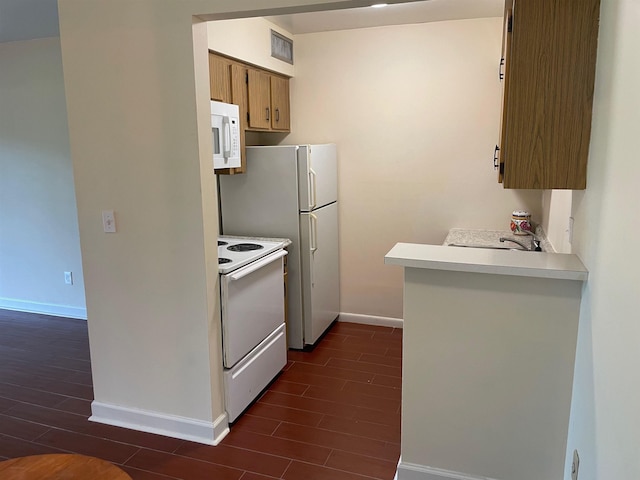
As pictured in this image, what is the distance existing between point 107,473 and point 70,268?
361 cm

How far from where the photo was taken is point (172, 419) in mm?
2658

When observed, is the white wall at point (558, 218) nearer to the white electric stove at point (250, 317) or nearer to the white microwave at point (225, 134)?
the white electric stove at point (250, 317)

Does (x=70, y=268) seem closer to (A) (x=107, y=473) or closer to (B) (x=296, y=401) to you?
(B) (x=296, y=401)

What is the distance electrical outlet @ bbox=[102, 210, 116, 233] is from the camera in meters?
2.58

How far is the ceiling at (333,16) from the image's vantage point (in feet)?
10.7

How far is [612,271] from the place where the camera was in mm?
1409

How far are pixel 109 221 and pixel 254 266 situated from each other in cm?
83

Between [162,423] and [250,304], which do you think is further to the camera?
[250,304]

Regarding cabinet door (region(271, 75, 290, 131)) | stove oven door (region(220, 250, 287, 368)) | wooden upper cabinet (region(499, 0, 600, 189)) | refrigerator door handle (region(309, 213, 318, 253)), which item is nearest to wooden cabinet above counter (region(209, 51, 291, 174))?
cabinet door (region(271, 75, 290, 131))

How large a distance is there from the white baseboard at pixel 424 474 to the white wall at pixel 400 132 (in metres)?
2.18

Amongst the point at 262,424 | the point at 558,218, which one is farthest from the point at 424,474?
the point at 558,218

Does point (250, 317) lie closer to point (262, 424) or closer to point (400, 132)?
point (262, 424)

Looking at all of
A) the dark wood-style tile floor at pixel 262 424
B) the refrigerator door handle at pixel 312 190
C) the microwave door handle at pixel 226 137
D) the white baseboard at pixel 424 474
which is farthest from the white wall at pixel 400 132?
the white baseboard at pixel 424 474

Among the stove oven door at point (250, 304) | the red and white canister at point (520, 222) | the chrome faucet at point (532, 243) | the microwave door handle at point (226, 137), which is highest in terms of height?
the microwave door handle at point (226, 137)
